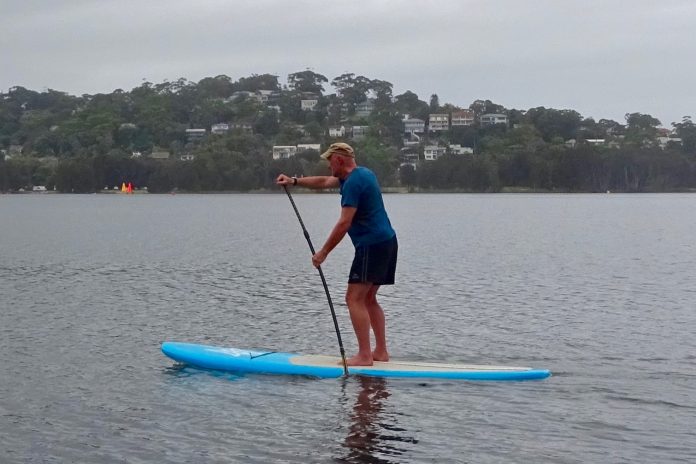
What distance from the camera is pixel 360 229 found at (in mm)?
13586

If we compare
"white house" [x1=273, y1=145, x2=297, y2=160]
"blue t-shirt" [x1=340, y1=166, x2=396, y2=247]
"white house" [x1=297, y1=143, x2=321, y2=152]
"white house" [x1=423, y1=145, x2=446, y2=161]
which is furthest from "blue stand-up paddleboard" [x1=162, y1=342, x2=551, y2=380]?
"white house" [x1=423, y1=145, x2=446, y2=161]

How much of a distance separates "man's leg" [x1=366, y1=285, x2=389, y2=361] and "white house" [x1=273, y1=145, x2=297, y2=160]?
468 feet

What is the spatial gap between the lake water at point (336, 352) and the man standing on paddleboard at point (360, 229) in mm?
1141

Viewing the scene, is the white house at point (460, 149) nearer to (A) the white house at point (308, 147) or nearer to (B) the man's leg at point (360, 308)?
(A) the white house at point (308, 147)

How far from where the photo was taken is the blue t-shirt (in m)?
13.4

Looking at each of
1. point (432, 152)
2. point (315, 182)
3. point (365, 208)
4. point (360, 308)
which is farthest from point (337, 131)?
point (365, 208)

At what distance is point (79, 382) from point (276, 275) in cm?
A: 1627

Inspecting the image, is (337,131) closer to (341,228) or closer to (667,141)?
(667,141)

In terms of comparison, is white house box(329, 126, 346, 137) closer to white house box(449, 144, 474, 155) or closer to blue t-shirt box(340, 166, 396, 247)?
white house box(449, 144, 474, 155)

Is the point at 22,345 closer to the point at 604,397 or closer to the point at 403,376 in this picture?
the point at 403,376

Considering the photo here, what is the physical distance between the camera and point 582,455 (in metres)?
10.9

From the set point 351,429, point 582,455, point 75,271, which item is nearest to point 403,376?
point 351,429

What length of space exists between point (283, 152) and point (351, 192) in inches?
5985

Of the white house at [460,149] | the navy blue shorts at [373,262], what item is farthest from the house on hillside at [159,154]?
the navy blue shorts at [373,262]
